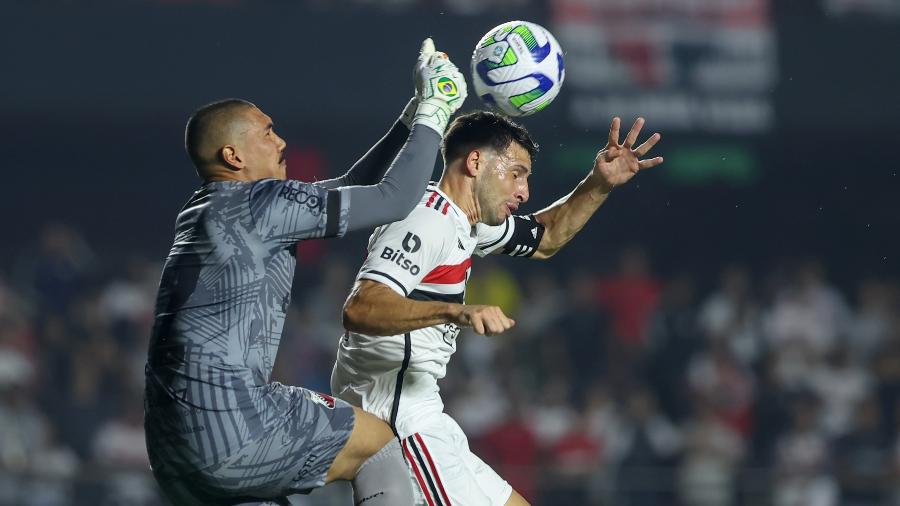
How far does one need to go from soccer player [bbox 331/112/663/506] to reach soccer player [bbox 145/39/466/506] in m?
0.31

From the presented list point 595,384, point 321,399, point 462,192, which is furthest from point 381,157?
point 595,384

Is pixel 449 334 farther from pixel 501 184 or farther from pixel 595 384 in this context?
pixel 595 384

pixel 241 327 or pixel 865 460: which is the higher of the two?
pixel 241 327

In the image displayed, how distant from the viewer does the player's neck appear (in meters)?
5.27

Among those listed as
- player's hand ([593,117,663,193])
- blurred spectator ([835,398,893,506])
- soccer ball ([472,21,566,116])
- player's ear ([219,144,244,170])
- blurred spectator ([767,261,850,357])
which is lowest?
blurred spectator ([835,398,893,506])

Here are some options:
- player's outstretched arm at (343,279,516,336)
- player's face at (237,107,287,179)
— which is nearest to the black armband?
player's outstretched arm at (343,279,516,336)

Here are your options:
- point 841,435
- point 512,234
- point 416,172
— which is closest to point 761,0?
point 841,435

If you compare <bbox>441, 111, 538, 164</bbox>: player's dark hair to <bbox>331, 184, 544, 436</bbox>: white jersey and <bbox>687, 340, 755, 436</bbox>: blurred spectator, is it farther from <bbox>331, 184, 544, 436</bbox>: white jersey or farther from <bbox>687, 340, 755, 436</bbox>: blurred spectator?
<bbox>687, 340, 755, 436</bbox>: blurred spectator

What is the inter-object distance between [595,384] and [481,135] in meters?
6.22

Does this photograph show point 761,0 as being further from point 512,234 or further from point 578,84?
point 512,234

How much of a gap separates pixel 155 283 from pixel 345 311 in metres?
7.46

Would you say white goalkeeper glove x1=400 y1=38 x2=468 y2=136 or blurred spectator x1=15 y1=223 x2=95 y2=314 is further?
blurred spectator x1=15 y1=223 x2=95 y2=314

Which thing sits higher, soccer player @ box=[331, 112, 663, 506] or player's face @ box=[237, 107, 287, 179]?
player's face @ box=[237, 107, 287, 179]

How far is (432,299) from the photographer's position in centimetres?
517
